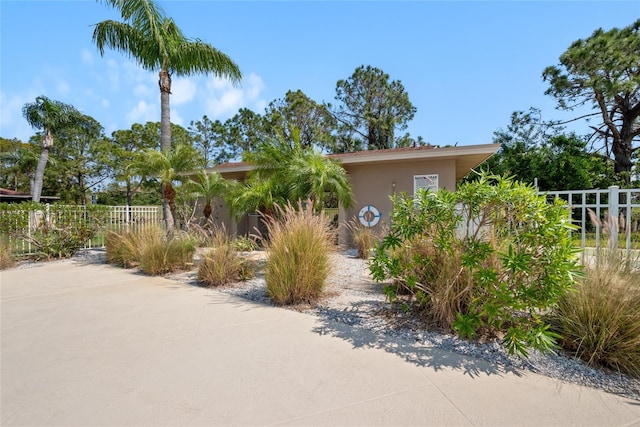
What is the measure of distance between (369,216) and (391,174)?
172 cm

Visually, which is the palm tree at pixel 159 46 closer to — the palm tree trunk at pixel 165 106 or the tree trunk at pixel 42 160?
the palm tree trunk at pixel 165 106

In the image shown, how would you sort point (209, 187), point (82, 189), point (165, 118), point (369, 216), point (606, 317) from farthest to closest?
point (82, 189) < point (209, 187) < point (369, 216) < point (165, 118) < point (606, 317)

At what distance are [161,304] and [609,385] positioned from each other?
5.14 metres

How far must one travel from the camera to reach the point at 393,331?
330cm

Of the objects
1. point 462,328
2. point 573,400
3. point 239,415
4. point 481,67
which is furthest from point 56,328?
point 481,67

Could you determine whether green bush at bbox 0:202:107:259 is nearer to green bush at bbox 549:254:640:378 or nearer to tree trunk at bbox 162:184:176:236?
tree trunk at bbox 162:184:176:236

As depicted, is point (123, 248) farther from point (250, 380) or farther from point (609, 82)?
point (609, 82)

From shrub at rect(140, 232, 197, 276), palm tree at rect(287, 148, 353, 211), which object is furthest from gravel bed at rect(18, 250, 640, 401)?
palm tree at rect(287, 148, 353, 211)

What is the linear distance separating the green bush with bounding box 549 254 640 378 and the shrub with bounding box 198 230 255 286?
4.86 m

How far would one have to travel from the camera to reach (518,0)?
22.2ft

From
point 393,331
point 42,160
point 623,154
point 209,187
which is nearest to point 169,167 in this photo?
point 209,187

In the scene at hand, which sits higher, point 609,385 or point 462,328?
point 462,328

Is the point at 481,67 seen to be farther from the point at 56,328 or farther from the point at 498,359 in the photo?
the point at 56,328

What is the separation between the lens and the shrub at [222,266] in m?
5.34
